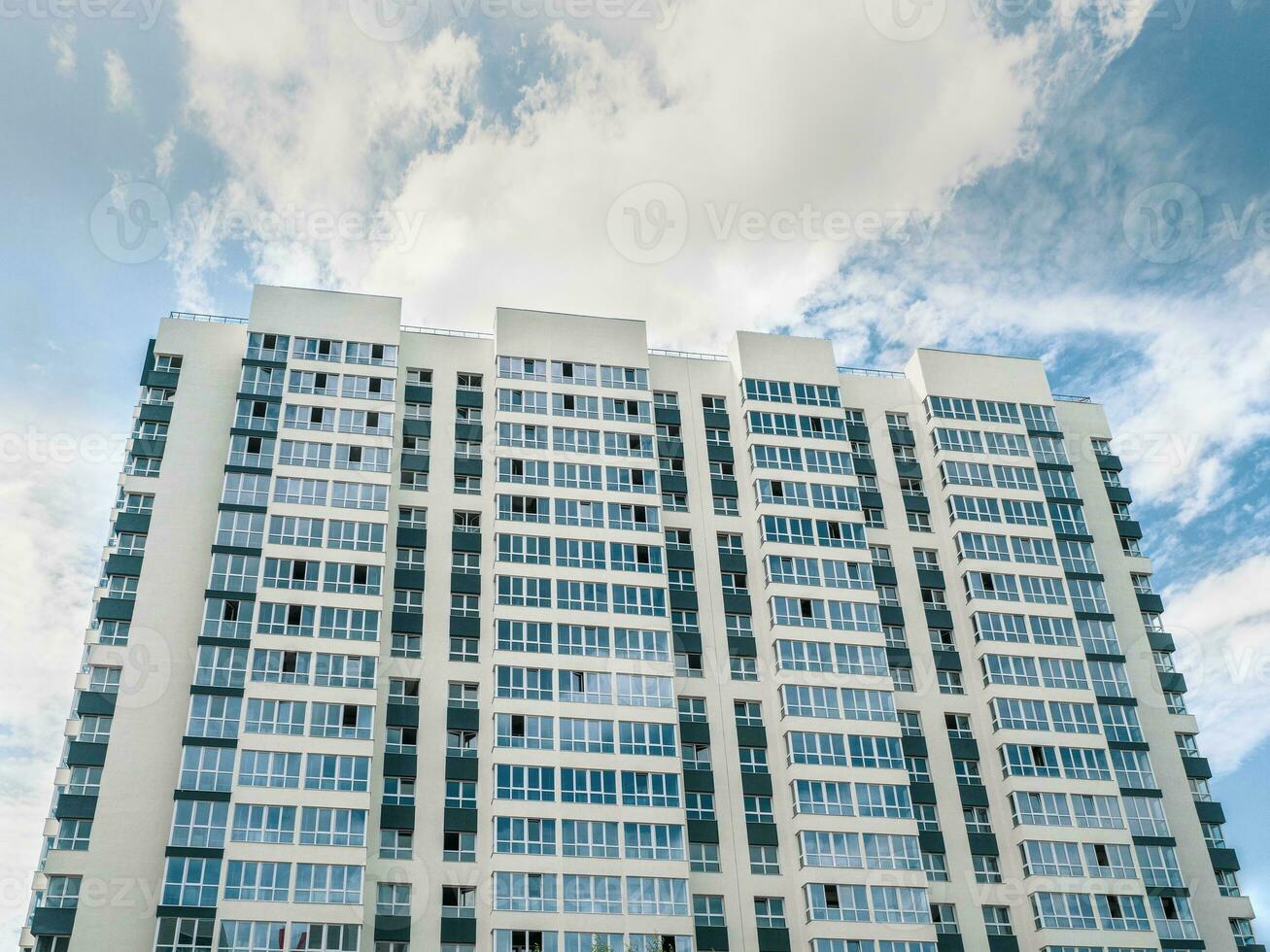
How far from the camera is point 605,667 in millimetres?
70062

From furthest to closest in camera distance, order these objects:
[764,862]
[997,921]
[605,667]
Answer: [605,667]
[997,921]
[764,862]

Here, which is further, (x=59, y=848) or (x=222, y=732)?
(x=222, y=732)

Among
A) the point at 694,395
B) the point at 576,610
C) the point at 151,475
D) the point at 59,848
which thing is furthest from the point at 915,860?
the point at 151,475

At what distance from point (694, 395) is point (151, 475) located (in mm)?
35816

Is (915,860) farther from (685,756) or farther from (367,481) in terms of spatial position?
(367,481)

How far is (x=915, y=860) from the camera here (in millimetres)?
67000

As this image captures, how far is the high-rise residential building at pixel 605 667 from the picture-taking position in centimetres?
6228

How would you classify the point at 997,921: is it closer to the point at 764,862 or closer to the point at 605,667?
the point at 764,862

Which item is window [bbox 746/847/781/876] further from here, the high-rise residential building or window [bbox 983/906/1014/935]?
window [bbox 983/906/1014/935]

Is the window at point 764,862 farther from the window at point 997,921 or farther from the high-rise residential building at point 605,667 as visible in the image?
the window at point 997,921

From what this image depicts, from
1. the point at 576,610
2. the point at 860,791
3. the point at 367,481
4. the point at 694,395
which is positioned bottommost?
the point at 860,791

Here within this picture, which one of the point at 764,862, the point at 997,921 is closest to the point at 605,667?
the point at 764,862

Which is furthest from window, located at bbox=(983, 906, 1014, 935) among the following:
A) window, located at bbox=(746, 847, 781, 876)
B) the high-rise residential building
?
window, located at bbox=(746, 847, 781, 876)

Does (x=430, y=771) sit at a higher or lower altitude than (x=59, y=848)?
higher
